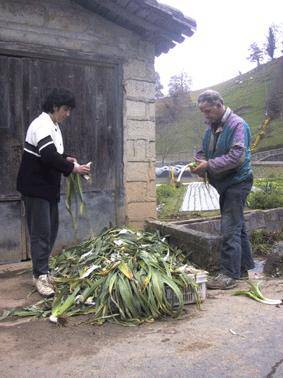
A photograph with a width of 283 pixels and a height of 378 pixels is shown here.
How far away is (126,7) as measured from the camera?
20.6 ft

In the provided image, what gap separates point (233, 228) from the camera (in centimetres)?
501

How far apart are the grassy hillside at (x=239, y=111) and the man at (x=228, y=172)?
144ft

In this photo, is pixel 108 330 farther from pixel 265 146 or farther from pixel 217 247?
pixel 265 146

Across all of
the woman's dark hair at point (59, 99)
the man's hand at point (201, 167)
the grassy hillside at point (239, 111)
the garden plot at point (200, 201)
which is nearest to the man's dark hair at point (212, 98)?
the man's hand at point (201, 167)

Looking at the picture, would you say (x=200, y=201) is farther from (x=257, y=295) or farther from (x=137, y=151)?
(x=257, y=295)

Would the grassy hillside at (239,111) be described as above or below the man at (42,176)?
above

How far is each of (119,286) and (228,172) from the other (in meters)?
1.76

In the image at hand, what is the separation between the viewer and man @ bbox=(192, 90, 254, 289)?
16.0 ft

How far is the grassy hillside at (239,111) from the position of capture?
60.3m

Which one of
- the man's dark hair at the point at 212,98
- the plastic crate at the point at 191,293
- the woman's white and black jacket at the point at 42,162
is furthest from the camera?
the man's dark hair at the point at 212,98

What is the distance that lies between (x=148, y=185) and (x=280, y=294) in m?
2.82

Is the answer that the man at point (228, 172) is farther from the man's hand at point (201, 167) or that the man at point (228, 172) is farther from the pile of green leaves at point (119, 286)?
the pile of green leaves at point (119, 286)

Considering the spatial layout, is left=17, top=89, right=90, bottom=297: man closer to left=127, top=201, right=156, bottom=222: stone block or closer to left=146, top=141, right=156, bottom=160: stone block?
left=127, top=201, right=156, bottom=222: stone block

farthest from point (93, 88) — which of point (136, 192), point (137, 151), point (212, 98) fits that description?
point (212, 98)
